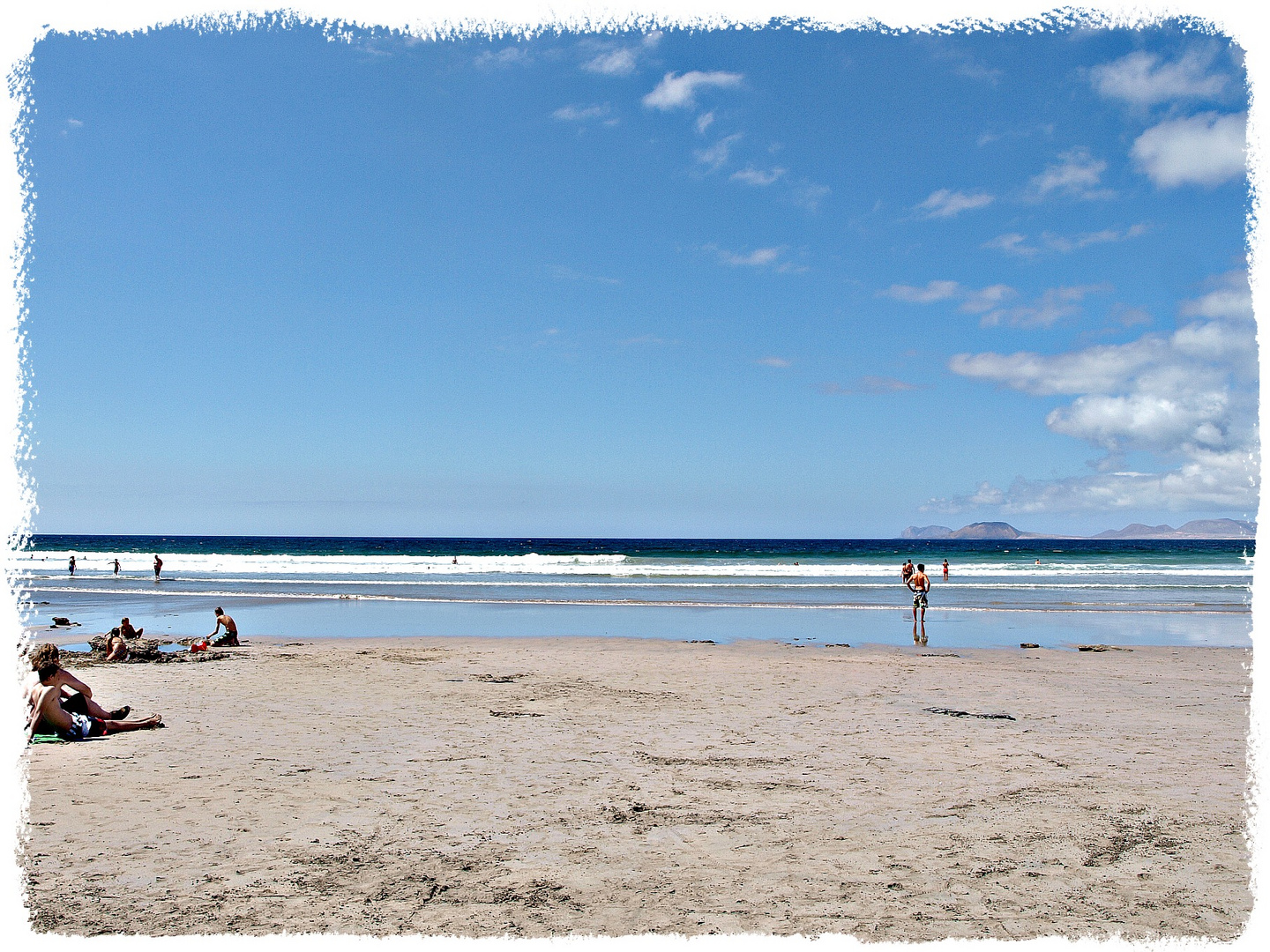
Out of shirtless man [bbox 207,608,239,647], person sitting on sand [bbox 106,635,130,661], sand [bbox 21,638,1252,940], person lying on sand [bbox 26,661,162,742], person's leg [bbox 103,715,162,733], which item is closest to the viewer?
sand [bbox 21,638,1252,940]

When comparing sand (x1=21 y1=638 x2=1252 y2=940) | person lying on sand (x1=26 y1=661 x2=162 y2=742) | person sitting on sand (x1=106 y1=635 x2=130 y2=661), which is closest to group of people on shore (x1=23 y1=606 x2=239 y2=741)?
person lying on sand (x1=26 y1=661 x2=162 y2=742)

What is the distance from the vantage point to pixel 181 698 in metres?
10.9

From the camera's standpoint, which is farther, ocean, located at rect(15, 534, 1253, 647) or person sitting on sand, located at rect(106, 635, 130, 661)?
ocean, located at rect(15, 534, 1253, 647)

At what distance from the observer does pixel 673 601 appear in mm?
29891

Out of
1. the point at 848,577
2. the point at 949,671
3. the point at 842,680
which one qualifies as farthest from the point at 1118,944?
the point at 848,577

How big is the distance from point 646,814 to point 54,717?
6298 mm

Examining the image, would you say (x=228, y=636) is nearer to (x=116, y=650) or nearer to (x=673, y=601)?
(x=116, y=650)

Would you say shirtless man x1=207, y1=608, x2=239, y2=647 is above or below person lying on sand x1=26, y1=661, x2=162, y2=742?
below

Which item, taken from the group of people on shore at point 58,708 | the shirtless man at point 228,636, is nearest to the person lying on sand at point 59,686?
the group of people on shore at point 58,708

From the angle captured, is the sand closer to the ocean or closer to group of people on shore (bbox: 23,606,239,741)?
group of people on shore (bbox: 23,606,239,741)

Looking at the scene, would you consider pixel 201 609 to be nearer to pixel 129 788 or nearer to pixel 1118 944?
pixel 129 788

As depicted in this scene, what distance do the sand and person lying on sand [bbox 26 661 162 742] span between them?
10.4 inches

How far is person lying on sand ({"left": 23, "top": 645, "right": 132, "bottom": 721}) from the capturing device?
320 inches

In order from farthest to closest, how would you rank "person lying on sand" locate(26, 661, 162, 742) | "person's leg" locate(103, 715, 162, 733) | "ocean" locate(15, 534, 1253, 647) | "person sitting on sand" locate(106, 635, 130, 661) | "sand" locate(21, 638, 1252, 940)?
1. "ocean" locate(15, 534, 1253, 647)
2. "person sitting on sand" locate(106, 635, 130, 661)
3. "person's leg" locate(103, 715, 162, 733)
4. "person lying on sand" locate(26, 661, 162, 742)
5. "sand" locate(21, 638, 1252, 940)
